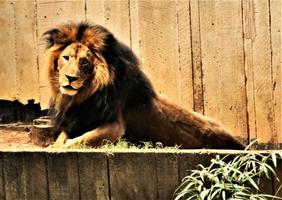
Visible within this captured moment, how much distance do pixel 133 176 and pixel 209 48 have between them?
296 cm

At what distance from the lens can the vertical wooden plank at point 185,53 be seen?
242 inches

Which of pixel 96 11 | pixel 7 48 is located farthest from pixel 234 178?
pixel 7 48

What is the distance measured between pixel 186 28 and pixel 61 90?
1532mm

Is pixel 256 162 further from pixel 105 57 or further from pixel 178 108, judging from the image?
pixel 178 108

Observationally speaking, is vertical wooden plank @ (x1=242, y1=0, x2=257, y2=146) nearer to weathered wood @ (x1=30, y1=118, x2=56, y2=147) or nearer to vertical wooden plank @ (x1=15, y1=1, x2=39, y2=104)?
weathered wood @ (x1=30, y1=118, x2=56, y2=147)

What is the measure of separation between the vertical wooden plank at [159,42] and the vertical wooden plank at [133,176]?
9.28 ft

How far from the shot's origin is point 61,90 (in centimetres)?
516

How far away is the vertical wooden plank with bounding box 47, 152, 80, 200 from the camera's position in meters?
3.45

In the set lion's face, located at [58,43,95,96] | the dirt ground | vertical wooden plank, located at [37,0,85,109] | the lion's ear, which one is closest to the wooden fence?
lion's face, located at [58,43,95,96]

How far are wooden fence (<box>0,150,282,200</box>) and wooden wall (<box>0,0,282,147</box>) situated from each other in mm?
2786

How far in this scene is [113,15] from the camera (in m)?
6.28

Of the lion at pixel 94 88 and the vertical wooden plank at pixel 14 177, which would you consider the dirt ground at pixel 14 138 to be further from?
the vertical wooden plank at pixel 14 177

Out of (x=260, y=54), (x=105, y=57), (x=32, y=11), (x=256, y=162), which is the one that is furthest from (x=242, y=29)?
(x=256, y=162)

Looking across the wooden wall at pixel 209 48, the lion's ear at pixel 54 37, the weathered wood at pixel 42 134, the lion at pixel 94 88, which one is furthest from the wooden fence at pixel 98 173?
the wooden wall at pixel 209 48
